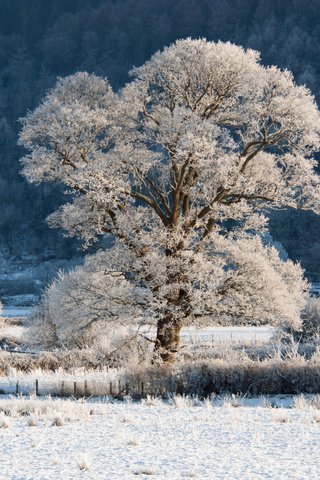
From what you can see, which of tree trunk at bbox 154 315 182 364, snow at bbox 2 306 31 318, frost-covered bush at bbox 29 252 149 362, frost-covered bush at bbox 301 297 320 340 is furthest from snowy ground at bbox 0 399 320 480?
snow at bbox 2 306 31 318

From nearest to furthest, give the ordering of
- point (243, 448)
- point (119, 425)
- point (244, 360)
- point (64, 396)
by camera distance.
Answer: point (243, 448) < point (119, 425) < point (64, 396) < point (244, 360)

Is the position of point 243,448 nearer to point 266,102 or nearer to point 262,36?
point 266,102

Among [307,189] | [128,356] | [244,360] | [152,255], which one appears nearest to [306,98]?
[307,189]

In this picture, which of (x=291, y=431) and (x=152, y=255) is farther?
(x=152, y=255)

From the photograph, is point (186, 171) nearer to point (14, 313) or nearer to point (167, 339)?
point (167, 339)

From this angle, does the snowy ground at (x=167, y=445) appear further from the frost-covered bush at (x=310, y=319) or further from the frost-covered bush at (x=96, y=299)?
the frost-covered bush at (x=310, y=319)

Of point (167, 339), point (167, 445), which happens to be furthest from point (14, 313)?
point (167, 445)

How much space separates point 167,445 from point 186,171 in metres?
11.5

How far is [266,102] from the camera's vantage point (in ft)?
68.4

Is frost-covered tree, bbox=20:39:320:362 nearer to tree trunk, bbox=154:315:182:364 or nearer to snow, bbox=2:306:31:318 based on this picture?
tree trunk, bbox=154:315:182:364

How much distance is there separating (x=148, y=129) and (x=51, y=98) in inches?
110

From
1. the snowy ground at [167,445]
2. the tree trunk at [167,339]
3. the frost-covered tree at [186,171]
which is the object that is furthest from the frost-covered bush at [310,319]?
the snowy ground at [167,445]

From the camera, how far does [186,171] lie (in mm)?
21922

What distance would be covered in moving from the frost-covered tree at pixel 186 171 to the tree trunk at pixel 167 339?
33 mm
